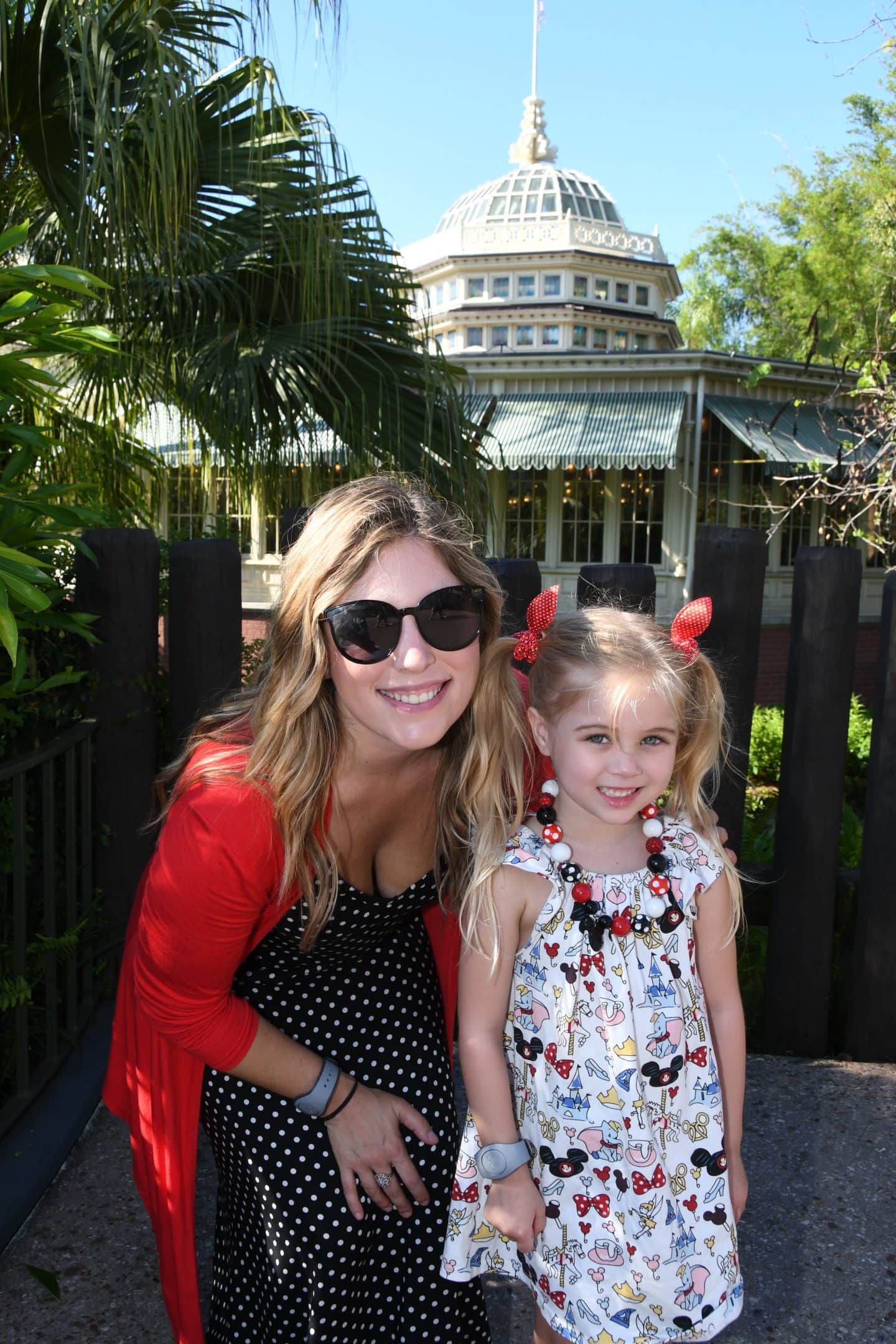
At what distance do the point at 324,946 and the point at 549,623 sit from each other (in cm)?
68

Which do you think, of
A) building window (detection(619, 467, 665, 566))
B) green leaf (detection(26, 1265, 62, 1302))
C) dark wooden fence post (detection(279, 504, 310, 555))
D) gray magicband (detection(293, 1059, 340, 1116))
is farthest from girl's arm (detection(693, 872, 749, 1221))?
building window (detection(619, 467, 665, 566))

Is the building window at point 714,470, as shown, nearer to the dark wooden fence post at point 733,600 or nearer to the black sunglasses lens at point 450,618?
the dark wooden fence post at point 733,600

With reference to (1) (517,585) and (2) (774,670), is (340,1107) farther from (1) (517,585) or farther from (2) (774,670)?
(2) (774,670)

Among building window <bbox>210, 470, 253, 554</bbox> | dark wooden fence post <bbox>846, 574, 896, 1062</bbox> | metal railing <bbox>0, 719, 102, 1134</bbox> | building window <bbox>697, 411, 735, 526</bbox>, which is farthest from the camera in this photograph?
building window <bbox>697, 411, 735, 526</bbox>

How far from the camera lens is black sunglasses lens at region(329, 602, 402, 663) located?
156 centimetres

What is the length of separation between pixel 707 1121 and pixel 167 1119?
2.90 feet

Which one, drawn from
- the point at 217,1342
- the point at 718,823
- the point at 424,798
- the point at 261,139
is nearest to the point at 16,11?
the point at 261,139

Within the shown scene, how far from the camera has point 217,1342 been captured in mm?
1734

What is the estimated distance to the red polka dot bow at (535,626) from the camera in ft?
5.70

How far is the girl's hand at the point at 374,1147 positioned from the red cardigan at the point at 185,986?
21 centimetres

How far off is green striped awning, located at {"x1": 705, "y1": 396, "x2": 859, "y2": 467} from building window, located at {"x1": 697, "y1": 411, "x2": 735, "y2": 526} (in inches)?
10.8

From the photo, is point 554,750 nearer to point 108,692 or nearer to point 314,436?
point 108,692

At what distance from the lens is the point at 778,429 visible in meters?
13.6

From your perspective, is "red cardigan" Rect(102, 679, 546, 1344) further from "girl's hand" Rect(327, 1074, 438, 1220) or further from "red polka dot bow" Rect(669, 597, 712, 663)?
"red polka dot bow" Rect(669, 597, 712, 663)
